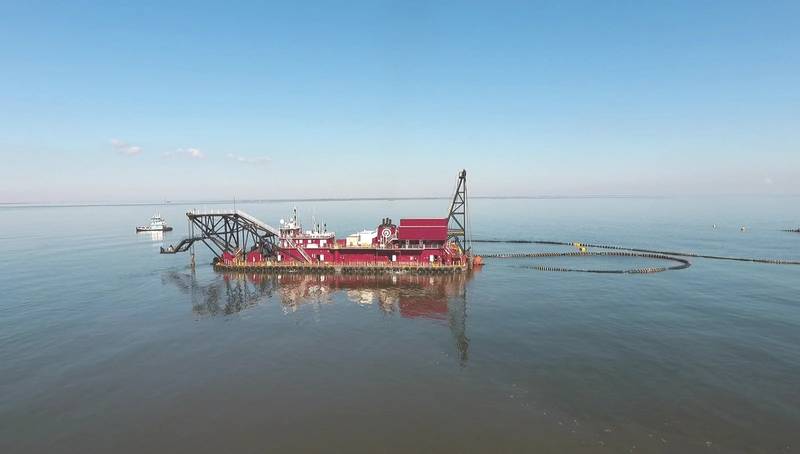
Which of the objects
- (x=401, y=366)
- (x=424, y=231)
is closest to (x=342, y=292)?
(x=424, y=231)

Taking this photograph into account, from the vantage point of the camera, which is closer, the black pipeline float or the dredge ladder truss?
the dredge ladder truss

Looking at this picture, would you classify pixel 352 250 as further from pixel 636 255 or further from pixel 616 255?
pixel 636 255

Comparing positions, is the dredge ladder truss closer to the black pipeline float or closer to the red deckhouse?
the red deckhouse

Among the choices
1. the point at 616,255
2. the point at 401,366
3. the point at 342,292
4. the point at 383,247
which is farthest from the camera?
the point at 616,255

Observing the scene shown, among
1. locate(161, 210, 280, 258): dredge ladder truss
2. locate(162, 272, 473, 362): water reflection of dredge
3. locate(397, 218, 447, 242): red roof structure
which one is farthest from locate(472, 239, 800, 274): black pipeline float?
locate(161, 210, 280, 258): dredge ladder truss

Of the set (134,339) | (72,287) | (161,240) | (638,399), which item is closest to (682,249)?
(638,399)

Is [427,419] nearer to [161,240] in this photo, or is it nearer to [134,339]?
[134,339]

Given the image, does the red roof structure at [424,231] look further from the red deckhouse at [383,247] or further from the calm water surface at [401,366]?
the calm water surface at [401,366]
